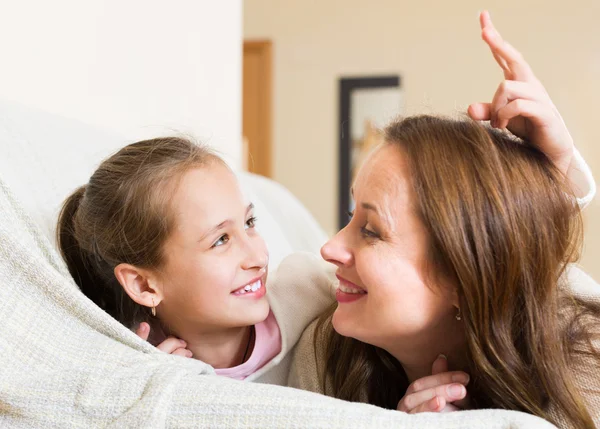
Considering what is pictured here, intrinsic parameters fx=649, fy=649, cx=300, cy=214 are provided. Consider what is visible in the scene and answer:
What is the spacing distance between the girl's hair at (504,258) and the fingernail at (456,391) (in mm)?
45

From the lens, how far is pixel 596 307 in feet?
3.49

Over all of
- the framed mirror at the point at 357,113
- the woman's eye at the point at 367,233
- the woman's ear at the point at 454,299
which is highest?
the woman's eye at the point at 367,233

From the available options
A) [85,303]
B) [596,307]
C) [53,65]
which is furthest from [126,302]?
[596,307]

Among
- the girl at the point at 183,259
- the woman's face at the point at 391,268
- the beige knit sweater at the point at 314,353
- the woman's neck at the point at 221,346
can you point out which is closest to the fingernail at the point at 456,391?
→ the woman's face at the point at 391,268

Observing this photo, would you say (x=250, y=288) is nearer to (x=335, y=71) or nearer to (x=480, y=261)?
(x=480, y=261)

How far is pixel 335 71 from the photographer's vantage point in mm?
5336

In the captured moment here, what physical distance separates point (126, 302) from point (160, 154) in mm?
304

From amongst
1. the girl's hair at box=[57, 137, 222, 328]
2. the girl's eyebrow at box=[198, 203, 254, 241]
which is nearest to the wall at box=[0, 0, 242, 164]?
the girl's hair at box=[57, 137, 222, 328]

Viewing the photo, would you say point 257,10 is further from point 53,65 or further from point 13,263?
point 13,263

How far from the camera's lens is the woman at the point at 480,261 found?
92cm

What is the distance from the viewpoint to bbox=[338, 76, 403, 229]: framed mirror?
518cm

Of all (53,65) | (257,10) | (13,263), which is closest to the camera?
(13,263)

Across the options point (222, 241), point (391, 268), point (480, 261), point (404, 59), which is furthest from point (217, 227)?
point (404, 59)

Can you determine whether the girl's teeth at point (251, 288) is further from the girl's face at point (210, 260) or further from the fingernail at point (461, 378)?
the fingernail at point (461, 378)
